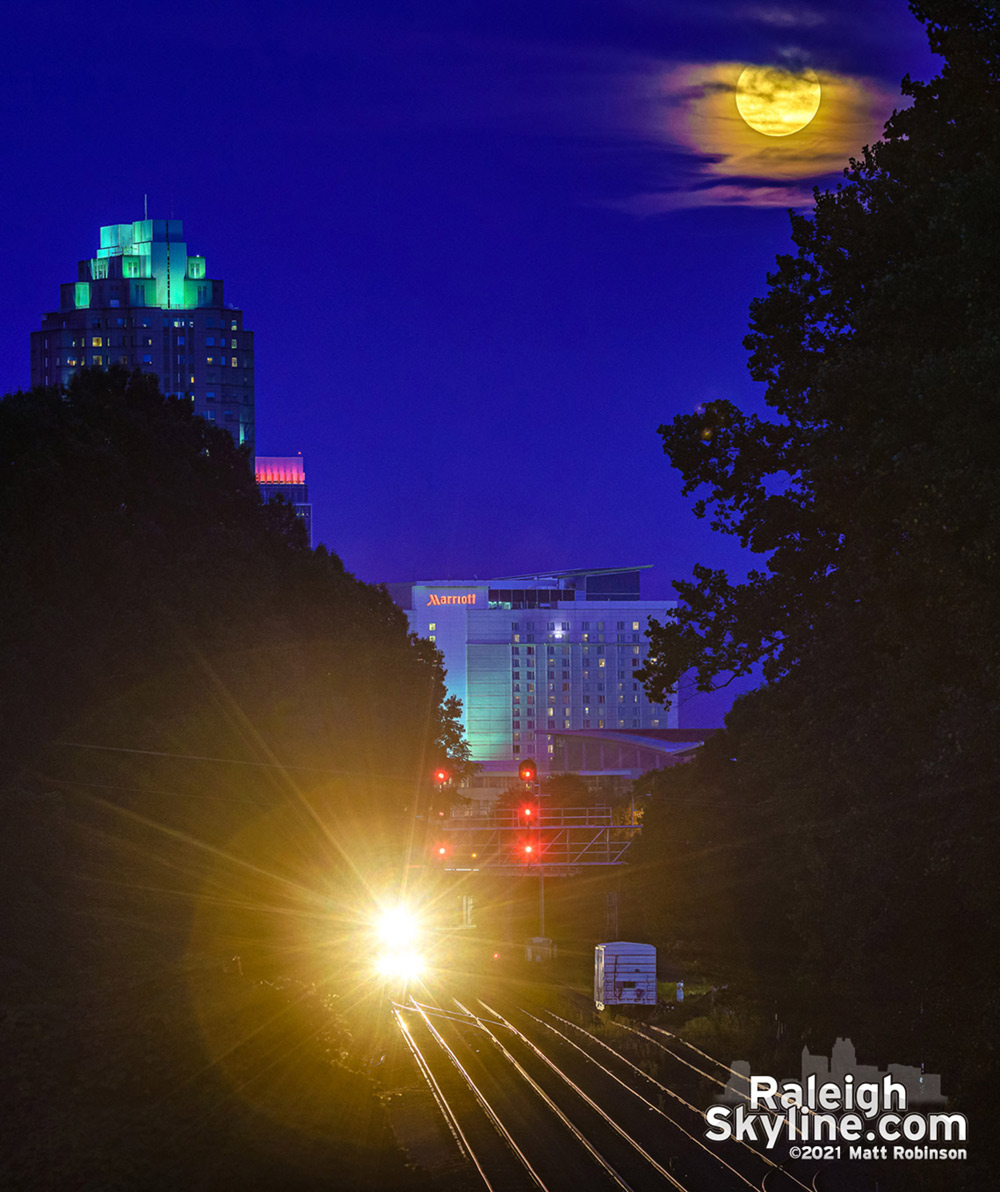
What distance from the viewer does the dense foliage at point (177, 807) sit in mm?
24844

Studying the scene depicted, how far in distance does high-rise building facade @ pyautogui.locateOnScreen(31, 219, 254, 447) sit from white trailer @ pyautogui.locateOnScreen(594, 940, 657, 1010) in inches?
6126

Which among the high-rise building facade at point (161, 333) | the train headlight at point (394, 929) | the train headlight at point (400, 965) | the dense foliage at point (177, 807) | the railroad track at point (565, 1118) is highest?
the high-rise building facade at point (161, 333)

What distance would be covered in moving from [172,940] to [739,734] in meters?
19.7

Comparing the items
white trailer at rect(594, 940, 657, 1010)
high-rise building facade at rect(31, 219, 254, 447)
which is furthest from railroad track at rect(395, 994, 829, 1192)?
high-rise building facade at rect(31, 219, 254, 447)

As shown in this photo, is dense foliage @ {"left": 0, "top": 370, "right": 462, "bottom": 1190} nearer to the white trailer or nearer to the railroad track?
the railroad track

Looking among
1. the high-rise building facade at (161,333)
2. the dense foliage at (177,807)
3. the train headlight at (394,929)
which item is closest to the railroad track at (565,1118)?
the dense foliage at (177,807)

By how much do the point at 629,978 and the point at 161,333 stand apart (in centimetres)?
16749

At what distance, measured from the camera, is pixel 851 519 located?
90.5 ft

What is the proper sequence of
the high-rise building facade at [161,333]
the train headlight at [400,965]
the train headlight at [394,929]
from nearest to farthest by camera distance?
the train headlight at [400,965]
the train headlight at [394,929]
the high-rise building facade at [161,333]

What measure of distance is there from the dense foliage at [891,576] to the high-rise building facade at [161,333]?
161413 millimetres

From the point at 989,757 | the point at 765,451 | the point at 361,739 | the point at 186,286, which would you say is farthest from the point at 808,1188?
the point at 186,286

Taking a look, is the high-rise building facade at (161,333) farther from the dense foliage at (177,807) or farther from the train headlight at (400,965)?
the train headlight at (400,965)

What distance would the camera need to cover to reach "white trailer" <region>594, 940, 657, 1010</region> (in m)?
40.9

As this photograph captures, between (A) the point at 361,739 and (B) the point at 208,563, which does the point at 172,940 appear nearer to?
(B) the point at 208,563
